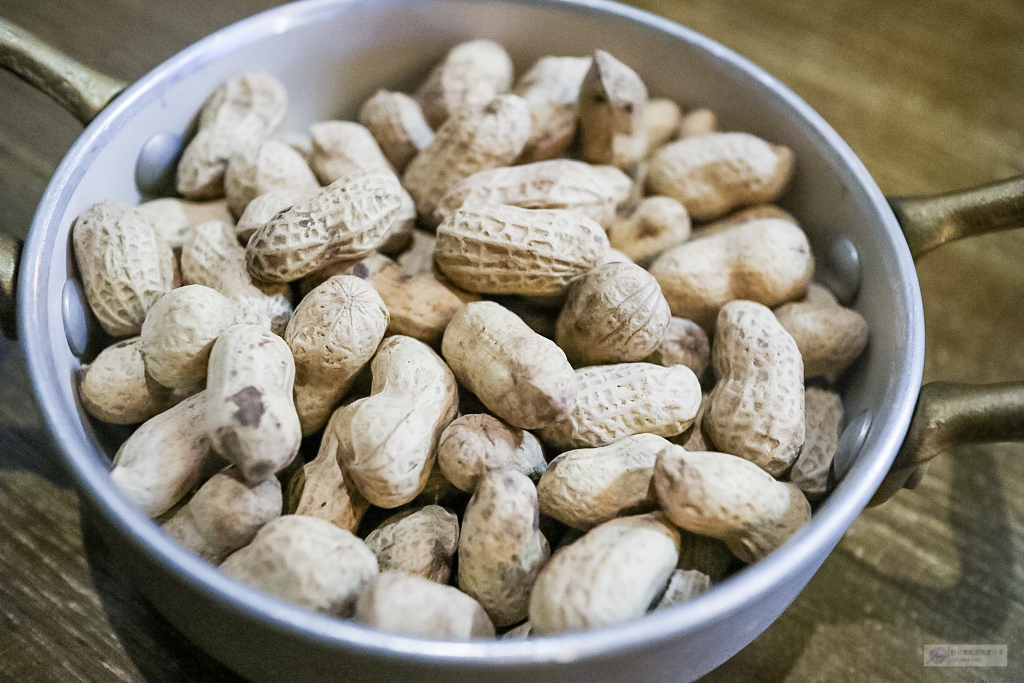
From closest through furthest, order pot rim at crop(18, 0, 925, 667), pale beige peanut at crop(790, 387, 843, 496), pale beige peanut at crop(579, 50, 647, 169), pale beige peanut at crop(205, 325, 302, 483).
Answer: pot rim at crop(18, 0, 925, 667) < pale beige peanut at crop(205, 325, 302, 483) < pale beige peanut at crop(790, 387, 843, 496) < pale beige peanut at crop(579, 50, 647, 169)

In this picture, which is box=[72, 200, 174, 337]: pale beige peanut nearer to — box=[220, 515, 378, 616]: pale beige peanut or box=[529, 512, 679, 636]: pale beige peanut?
box=[220, 515, 378, 616]: pale beige peanut

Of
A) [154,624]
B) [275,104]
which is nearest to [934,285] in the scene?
[275,104]

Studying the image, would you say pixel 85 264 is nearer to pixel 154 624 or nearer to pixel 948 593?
pixel 154 624

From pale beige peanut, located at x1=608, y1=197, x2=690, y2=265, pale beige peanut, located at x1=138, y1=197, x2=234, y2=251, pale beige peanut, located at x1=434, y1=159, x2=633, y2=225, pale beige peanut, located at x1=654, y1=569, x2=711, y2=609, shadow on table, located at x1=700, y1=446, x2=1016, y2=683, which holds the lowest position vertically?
shadow on table, located at x1=700, y1=446, x2=1016, y2=683

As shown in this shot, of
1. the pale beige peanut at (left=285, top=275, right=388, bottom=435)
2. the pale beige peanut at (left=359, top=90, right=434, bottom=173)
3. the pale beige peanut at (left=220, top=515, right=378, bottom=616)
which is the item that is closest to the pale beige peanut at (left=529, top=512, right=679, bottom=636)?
the pale beige peanut at (left=220, top=515, right=378, bottom=616)

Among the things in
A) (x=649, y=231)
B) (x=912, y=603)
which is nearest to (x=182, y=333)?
(x=649, y=231)

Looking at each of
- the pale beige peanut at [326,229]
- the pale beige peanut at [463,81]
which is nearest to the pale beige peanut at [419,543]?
the pale beige peanut at [326,229]
